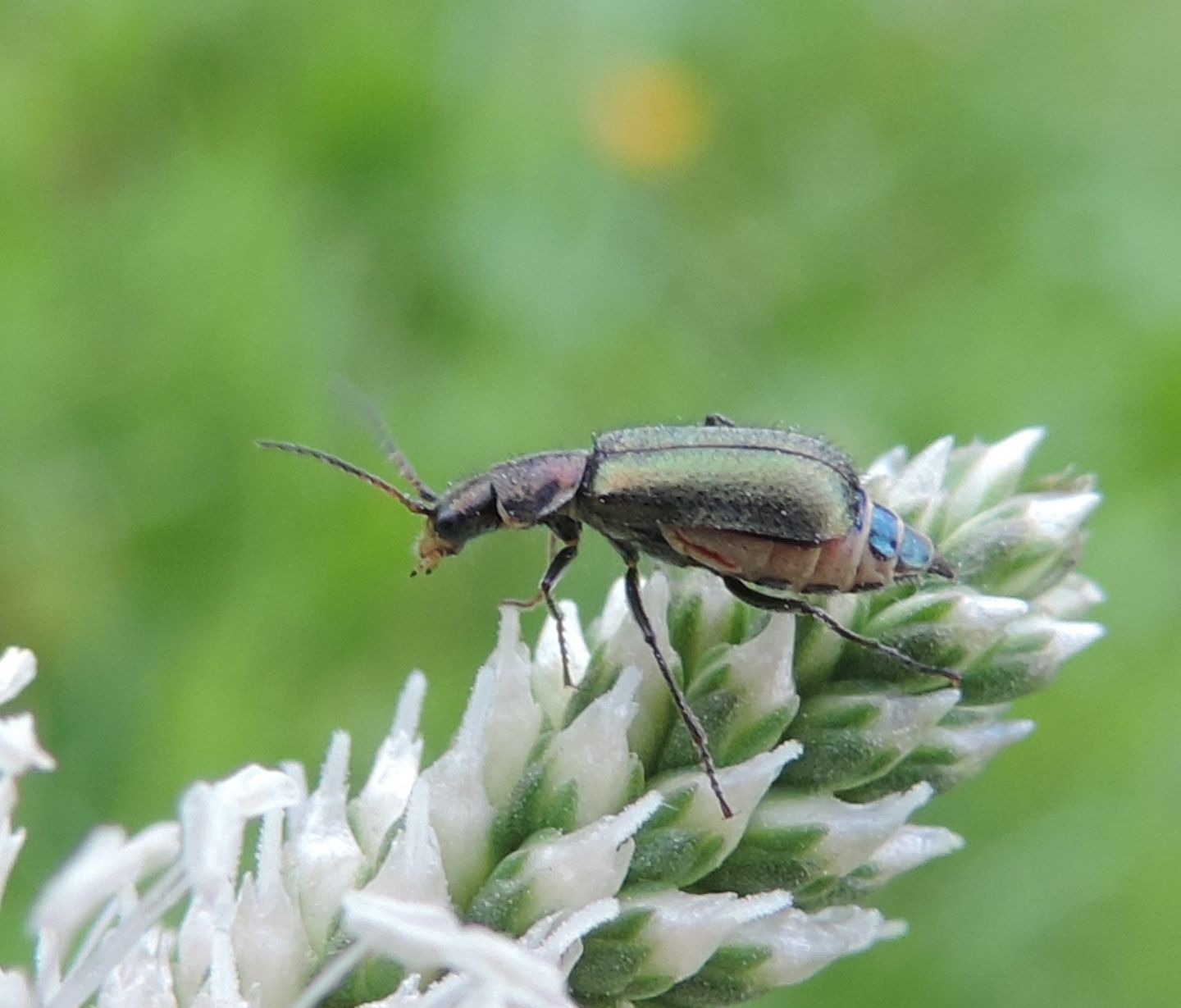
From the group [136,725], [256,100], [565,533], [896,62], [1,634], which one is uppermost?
[896,62]

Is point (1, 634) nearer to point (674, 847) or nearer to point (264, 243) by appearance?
point (264, 243)

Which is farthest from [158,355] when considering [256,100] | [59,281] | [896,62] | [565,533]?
[896,62]

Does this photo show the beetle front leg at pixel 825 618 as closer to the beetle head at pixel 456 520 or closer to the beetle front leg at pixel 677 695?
the beetle front leg at pixel 677 695

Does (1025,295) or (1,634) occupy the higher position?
(1025,295)

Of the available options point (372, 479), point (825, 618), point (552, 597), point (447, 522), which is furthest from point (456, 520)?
point (825, 618)

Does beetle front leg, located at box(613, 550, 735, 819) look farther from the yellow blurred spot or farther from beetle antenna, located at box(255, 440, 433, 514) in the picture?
the yellow blurred spot

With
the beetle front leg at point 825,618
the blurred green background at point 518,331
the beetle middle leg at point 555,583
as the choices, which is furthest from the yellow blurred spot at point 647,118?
the beetle front leg at point 825,618
